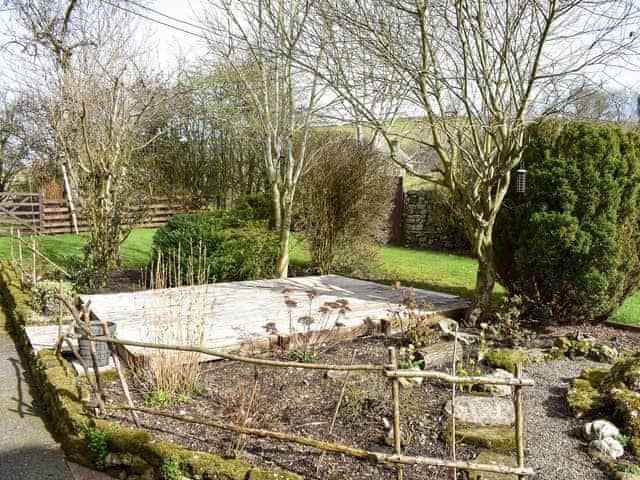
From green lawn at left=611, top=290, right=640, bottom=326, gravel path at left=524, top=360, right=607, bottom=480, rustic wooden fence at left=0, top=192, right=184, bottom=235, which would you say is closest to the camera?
gravel path at left=524, top=360, right=607, bottom=480

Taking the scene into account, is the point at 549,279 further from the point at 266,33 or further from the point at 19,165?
the point at 19,165

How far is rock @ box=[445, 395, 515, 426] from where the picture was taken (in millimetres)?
3369

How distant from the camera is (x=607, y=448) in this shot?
300 centimetres

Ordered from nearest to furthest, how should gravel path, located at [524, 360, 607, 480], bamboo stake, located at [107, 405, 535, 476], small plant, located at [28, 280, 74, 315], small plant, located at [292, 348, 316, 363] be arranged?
bamboo stake, located at [107, 405, 535, 476], gravel path, located at [524, 360, 607, 480], small plant, located at [292, 348, 316, 363], small plant, located at [28, 280, 74, 315]

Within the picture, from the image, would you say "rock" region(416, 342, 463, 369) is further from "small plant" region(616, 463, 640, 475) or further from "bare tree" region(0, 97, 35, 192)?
"bare tree" region(0, 97, 35, 192)

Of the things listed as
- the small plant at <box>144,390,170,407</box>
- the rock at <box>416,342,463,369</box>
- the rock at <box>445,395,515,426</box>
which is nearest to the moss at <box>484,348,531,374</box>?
the rock at <box>416,342,463,369</box>

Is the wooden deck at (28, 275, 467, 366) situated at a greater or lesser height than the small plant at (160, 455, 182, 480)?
greater

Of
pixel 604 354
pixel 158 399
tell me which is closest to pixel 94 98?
pixel 158 399

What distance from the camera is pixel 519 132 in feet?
17.5

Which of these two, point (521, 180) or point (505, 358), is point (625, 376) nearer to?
point (505, 358)

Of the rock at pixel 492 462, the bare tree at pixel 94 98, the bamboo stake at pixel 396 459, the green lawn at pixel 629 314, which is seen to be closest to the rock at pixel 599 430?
the rock at pixel 492 462

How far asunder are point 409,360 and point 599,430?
1.46 meters

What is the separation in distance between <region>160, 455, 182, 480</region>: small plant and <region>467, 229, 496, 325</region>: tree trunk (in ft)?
11.3

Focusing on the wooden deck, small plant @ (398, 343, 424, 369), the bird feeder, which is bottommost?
small plant @ (398, 343, 424, 369)
